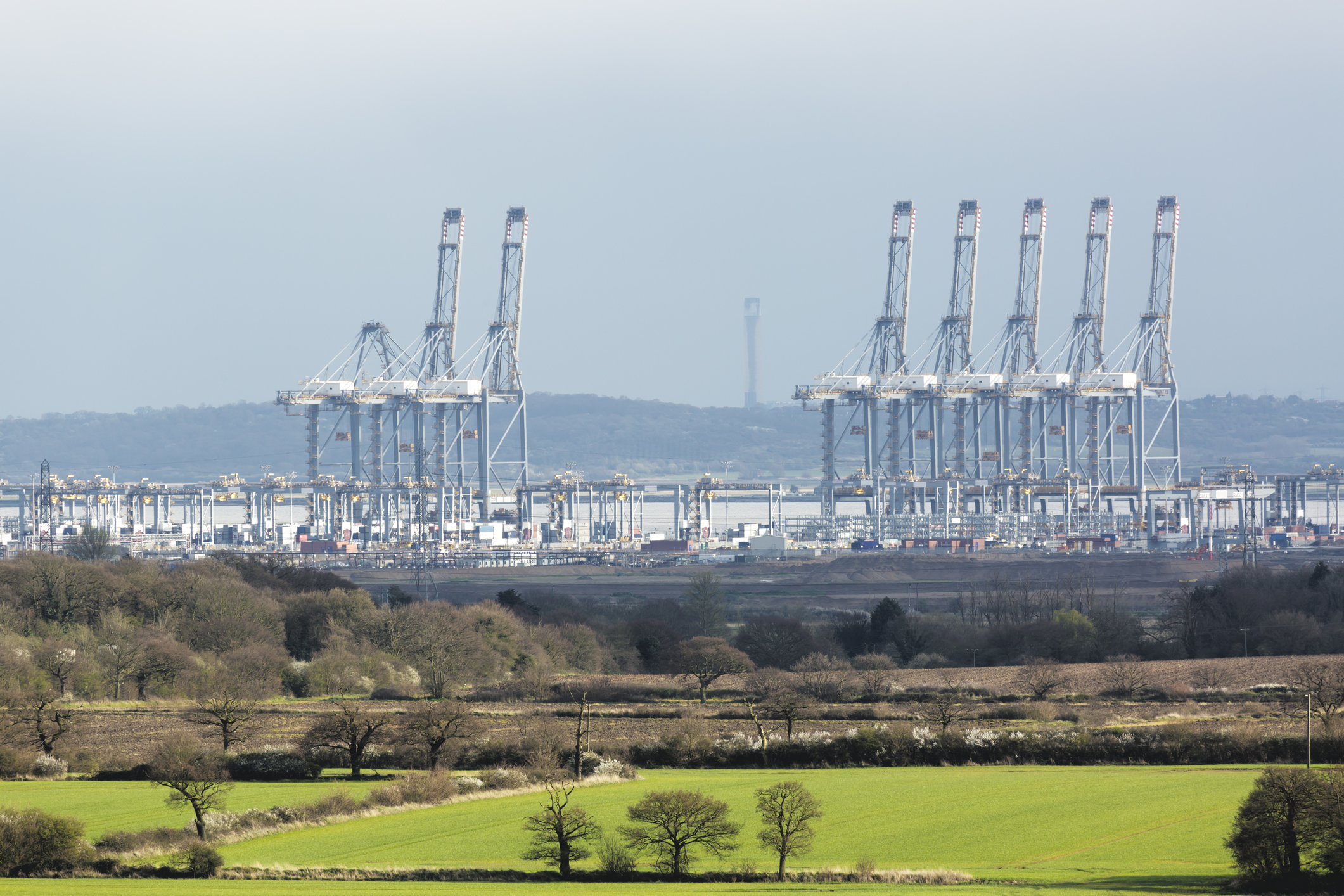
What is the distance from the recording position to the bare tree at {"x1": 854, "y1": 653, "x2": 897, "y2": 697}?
41.4 m

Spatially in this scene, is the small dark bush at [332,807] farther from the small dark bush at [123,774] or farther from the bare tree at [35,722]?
the bare tree at [35,722]

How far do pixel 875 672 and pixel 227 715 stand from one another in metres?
17.2

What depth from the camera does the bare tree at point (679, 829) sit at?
20.9 metres

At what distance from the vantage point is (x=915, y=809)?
2475 cm

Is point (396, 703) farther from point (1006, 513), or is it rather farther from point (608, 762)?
point (1006, 513)

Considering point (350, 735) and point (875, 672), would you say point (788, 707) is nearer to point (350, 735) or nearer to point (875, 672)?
point (875, 672)

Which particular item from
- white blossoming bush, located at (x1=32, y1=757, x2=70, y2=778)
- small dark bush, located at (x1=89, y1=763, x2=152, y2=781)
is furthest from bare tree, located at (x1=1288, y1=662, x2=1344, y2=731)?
white blossoming bush, located at (x1=32, y1=757, x2=70, y2=778)

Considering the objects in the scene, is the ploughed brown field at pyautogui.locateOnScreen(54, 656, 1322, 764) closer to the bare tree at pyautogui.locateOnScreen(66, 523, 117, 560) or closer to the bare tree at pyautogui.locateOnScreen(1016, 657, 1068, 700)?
the bare tree at pyautogui.locateOnScreen(1016, 657, 1068, 700)

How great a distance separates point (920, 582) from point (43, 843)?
64742mm

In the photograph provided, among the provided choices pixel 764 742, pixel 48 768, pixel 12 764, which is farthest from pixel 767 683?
pixel 12 764

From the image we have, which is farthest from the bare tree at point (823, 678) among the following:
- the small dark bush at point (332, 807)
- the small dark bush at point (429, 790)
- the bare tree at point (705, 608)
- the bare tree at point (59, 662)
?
the bare tree at point (59, 662)

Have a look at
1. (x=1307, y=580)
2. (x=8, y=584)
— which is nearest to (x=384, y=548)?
(x=8, y=584)

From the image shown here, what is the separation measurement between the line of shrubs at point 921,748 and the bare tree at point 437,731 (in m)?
3.36

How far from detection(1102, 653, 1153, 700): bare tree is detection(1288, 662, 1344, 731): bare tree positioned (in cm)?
359
